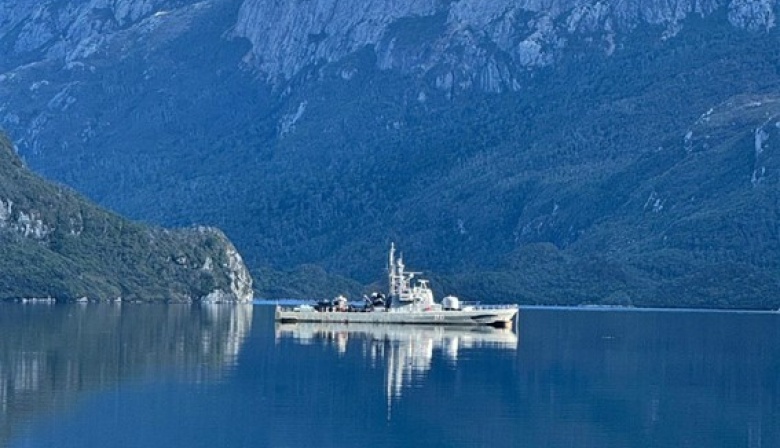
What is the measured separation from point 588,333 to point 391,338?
27.0 meters

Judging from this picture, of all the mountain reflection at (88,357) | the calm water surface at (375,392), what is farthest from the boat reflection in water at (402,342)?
the mountain reflection at (88,357)

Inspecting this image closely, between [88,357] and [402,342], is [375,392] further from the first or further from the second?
[402,342]

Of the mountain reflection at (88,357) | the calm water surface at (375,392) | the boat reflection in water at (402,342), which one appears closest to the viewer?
the calm water surface at (375,392)

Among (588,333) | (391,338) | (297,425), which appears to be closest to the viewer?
(297,425)

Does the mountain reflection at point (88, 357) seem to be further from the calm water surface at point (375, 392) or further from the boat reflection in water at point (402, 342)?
the boat reflection in water at point (402, 342)

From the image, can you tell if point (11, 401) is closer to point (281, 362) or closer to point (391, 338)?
point (281, 362)

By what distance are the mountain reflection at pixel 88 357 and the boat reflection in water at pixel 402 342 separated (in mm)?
6849

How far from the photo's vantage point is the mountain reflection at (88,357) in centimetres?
10738

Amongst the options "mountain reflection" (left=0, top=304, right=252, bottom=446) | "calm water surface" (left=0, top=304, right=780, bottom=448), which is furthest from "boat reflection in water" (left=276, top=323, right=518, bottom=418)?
"mountain reflection" (left=0, top=304, right=252, bottom=446)

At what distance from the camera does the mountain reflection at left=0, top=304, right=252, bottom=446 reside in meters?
107

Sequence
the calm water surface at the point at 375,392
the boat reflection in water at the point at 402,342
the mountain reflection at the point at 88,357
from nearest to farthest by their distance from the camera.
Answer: the calm water surface at the point at 375,392, the mountain reflection at the point at 88,357, the boat reflection in water at the point at 402,342

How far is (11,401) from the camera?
104125 mm

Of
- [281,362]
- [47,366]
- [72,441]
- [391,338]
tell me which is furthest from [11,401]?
[391,338]

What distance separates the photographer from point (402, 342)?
16538 cm
